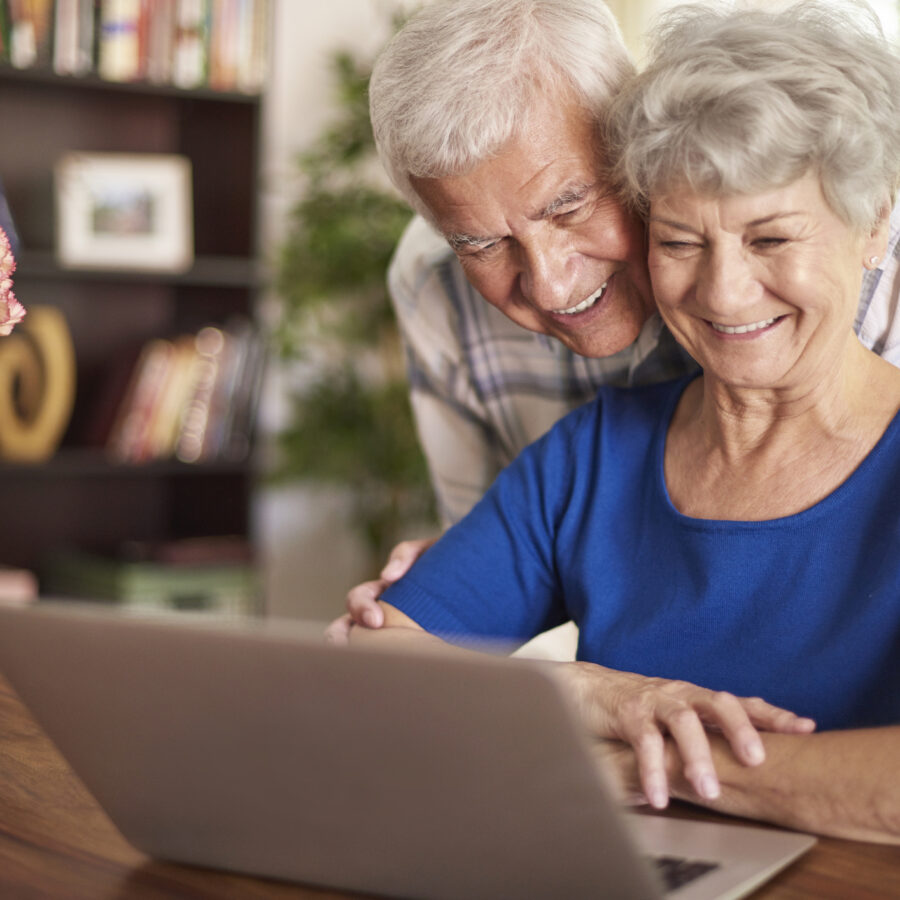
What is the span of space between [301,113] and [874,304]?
3066mm

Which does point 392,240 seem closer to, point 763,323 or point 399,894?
point 763,323

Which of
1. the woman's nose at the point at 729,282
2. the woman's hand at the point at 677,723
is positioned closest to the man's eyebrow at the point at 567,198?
the woman's nose at the point at 729,282

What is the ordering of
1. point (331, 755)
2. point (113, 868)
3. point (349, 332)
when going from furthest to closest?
point (349, 332), point (113, 868), point (331, 755)

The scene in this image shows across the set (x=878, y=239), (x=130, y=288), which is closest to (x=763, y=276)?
(x=878, y=239)

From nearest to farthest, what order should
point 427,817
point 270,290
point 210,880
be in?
point 427,817 → point 210,880 → point 270,290

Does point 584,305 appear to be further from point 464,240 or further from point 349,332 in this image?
point 349,332

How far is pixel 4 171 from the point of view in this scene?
348cm

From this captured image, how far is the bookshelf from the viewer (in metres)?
3.51

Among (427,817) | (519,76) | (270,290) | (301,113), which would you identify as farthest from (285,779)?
(301,113)

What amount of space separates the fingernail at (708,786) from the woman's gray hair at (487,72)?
708mm

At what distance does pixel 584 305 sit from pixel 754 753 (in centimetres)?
67

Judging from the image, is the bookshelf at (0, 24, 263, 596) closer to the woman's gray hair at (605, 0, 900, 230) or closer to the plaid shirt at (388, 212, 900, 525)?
the plaid shirt at (388, 212, 900, 525)

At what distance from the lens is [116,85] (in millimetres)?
3334


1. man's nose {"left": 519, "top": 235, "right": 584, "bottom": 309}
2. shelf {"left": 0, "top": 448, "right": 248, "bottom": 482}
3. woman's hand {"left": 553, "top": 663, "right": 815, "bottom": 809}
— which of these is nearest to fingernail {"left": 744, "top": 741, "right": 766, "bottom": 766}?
woman's hand {"left": 553, "top": 663, "right": 815, "bottom": 809}
